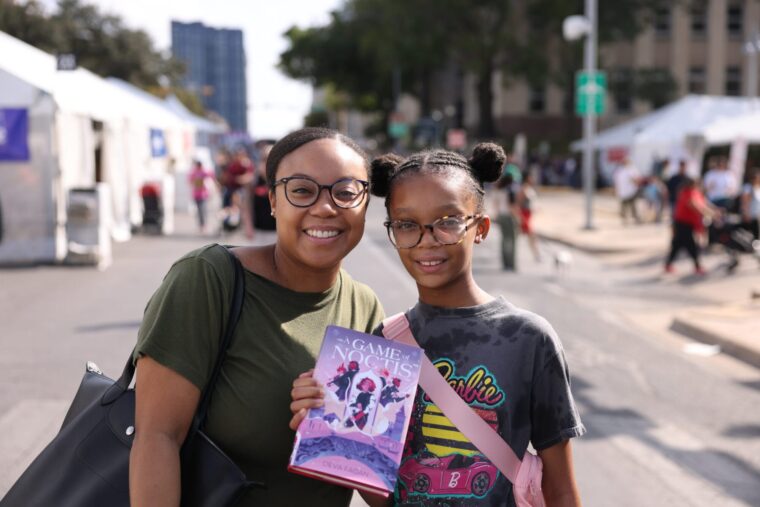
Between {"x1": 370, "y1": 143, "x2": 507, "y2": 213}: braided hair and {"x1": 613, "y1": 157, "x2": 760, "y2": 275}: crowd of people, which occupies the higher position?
{"x1": 370, "y1": 143, "x2": 507, "y2": 213}: braided hair

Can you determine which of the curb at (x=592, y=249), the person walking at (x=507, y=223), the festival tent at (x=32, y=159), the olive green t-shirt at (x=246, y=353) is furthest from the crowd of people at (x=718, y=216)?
the olive green t-shirt at (x=246, y=353)

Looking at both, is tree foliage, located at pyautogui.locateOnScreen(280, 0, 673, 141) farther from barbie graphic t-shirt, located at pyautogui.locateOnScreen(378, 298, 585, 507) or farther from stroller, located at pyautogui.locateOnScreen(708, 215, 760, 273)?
barbie graphic t-shirt, located at pyautogui.locateOnScreen(378, 298, 585, 507)

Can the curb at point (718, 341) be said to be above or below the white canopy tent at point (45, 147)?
below

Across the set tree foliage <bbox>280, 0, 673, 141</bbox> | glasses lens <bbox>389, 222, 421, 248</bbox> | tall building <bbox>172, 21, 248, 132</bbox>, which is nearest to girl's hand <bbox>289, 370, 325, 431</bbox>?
glasses lens <bbox>389, 222, 421, 248</bbox>

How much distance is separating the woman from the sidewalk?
7338 millimetres

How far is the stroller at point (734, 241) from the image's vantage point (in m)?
15.4

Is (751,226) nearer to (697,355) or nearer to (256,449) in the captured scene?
(697,355)

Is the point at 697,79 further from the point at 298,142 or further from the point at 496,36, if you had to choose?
the point at 298,142

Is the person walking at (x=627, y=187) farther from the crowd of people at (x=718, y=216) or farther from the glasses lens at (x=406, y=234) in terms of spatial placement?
the glasses lens at (x=406, y=234)

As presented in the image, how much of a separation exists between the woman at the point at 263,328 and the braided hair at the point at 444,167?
0.06 metres

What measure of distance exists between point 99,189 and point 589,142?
12.8m

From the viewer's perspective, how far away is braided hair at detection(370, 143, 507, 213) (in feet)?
7.59

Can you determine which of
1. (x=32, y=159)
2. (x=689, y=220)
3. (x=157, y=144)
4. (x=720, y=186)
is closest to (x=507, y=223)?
(x=689, y=220)

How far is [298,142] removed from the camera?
2311 mm
